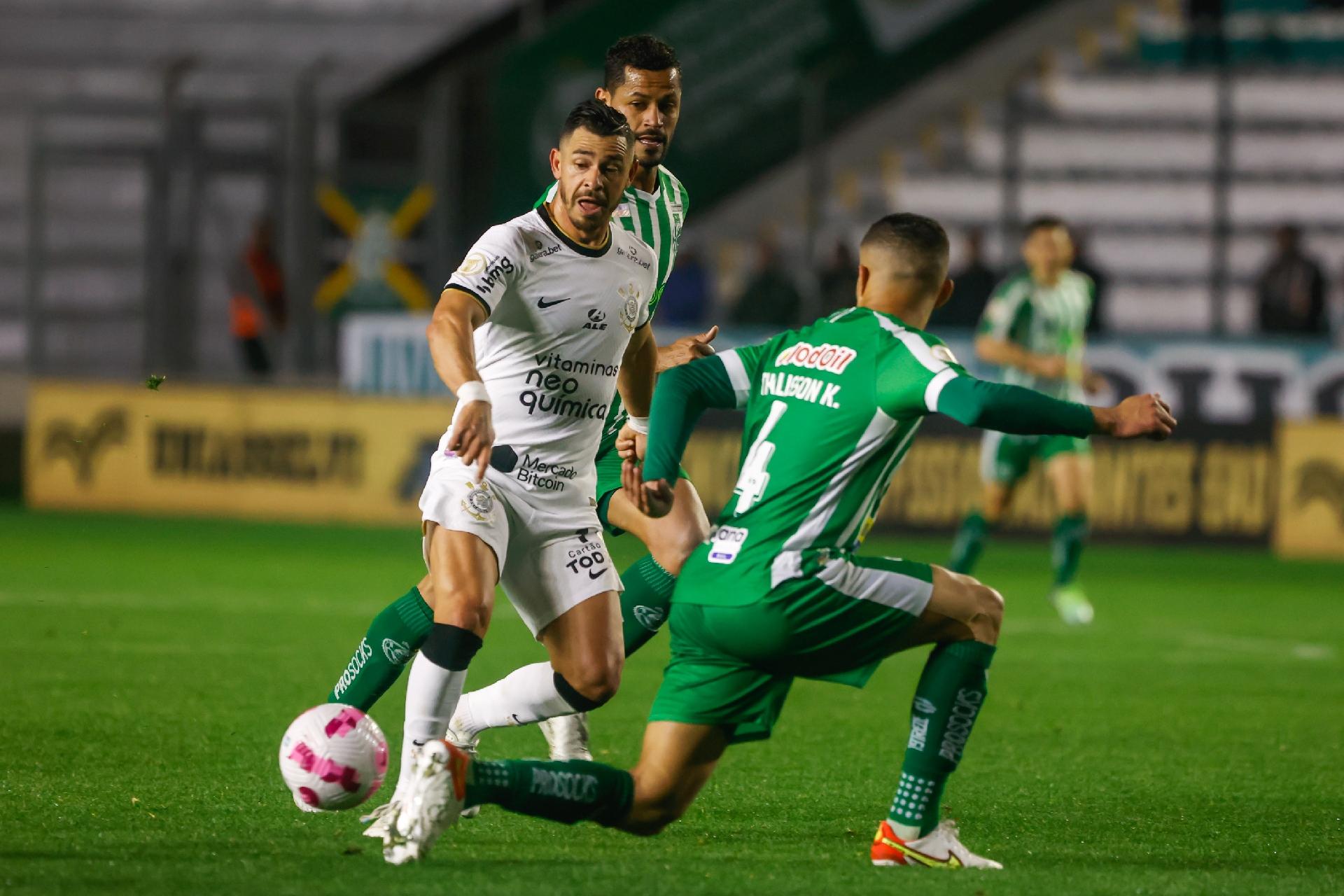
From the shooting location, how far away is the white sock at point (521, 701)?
571 centimetres

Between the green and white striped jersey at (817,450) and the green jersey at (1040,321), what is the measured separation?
707 centimetres

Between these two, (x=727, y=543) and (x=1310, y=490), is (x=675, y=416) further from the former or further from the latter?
(x=1310, y=490)

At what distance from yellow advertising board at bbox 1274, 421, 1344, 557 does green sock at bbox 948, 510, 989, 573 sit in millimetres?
4778

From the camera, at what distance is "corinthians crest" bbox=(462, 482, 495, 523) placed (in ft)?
17.7

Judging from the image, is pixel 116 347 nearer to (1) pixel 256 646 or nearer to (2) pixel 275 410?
(2) pixel 275 410

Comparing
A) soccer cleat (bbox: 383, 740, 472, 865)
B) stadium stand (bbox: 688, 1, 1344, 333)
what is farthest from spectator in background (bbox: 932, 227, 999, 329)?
soccer cleat (bbox: 383, 740, 472, 865)

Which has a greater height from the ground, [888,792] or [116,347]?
[116,347]

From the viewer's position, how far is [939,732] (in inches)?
199

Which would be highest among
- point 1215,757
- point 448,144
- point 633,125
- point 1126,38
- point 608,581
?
point 1126,38

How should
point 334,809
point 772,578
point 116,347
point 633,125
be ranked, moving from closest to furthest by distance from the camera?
point 772,578 → point 334,809 → point 633,125 → point 116,347

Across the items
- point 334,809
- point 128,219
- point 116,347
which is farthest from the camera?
point 128,219

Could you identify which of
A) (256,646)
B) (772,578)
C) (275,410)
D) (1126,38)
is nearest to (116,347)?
(275,410)

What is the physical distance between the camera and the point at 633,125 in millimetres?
6250

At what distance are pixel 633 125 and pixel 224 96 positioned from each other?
1600 centimetres
